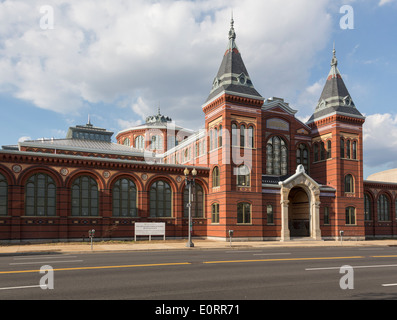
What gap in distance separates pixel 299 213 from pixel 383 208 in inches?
496

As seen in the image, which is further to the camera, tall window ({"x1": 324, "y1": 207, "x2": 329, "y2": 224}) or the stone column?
tall window ({"x1": 324, "y1": 207, "x2": 329, "y2": 224})

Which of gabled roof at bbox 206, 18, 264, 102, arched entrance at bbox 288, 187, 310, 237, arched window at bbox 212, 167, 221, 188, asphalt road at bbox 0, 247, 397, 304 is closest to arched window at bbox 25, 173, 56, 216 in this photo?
arched window at bbox 212, 167, 221, 188

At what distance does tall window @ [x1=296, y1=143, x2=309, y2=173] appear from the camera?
145 ft

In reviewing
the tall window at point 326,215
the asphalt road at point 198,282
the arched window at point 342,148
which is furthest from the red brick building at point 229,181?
the asphalt road at point 198,282

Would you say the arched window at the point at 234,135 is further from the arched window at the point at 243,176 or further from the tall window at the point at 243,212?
the tall window at the point at 243,212

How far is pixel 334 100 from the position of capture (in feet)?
141

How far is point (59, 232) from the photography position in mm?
31719

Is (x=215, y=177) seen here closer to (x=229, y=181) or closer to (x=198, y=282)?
(x=229, y=181)

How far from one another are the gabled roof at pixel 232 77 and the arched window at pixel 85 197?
1474cm

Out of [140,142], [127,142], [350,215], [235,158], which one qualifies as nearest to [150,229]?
[235,158]

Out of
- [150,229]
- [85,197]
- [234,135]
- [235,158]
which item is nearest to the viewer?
[85,197]

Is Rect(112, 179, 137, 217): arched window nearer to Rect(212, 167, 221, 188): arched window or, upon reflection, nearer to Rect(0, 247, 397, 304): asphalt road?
Rect(212, 167, 221, 188): arched window

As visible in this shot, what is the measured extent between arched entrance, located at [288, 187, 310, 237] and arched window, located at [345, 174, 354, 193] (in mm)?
4991
